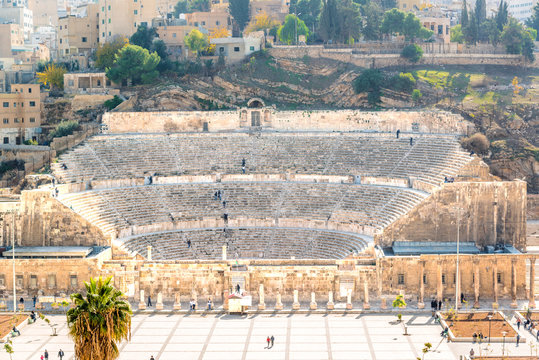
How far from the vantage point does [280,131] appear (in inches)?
2704

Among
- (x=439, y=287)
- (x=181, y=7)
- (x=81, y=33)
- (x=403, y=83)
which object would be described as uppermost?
Result: (x=181, y=7)

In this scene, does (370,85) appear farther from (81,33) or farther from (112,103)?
(81,33)

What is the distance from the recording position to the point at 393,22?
85.4 m

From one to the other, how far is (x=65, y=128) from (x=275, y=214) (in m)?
20.4

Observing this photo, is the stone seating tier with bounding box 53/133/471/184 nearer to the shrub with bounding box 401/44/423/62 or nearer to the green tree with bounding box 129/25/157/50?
the shrub with bounding box 401/44/423/62

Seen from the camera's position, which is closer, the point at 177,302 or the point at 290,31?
the point at 177,302

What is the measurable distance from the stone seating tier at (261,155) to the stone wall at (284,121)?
1983 mm

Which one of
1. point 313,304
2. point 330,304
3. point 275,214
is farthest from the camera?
point 275,214

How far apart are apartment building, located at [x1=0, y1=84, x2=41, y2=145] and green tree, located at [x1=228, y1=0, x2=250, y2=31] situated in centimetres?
3144

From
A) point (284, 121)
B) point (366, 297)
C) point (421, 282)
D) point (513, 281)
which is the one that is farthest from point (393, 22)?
point (366, 297)

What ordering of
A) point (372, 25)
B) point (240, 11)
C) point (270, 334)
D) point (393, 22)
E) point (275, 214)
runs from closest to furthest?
point (270, 334) → point (275, 214) → point (393, 22) → point (372, 25) → point (240, 11)

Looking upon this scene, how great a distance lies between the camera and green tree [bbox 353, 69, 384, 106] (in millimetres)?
73125

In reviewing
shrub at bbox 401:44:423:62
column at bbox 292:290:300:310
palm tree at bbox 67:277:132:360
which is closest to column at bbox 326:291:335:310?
column at bbox 292:290:300:310

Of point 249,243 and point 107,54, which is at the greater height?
point 107,54
